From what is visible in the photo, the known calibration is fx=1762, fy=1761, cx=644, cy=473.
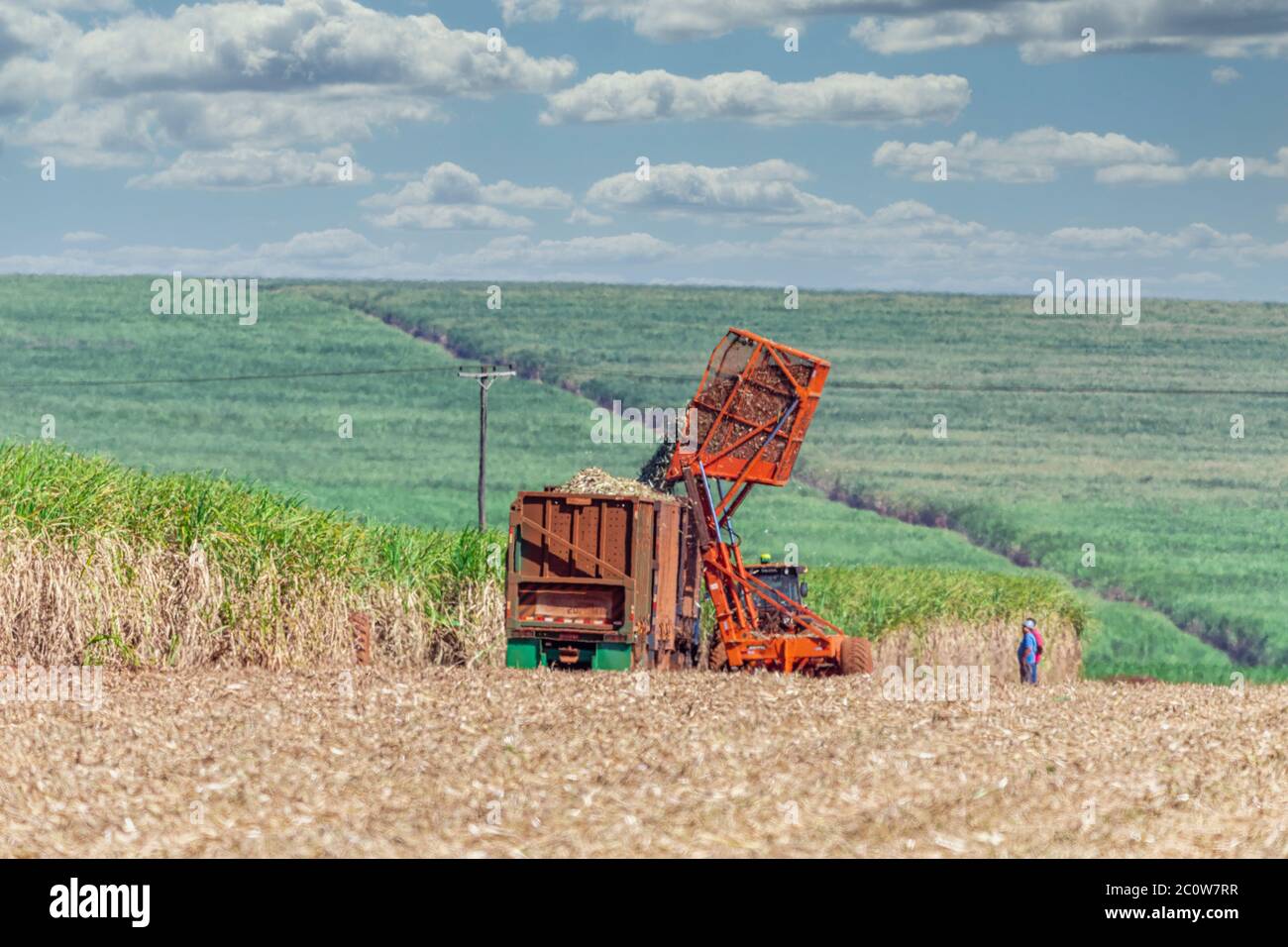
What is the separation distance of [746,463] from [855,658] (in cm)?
291

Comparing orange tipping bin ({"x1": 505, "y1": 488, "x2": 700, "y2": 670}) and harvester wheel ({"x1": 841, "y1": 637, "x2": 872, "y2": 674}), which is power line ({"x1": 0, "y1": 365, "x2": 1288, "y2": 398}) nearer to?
harvester wheel ({"x1": 841, "y1": 637, "x2": 872, "y2": 674})

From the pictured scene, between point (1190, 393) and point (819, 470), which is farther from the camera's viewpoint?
point (1190, 393)

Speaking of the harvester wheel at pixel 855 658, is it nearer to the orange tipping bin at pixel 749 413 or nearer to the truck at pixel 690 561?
the truck at pixel 690 561

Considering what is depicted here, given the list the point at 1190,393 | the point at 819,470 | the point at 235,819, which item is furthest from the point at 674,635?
the point at 1190,393

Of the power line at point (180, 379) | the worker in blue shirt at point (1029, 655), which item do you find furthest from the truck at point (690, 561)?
the power line at point (180, 379)

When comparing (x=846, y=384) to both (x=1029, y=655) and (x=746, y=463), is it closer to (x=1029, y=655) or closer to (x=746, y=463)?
(x=1029, y=655)

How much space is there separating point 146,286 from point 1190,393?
Answer: 208 feet

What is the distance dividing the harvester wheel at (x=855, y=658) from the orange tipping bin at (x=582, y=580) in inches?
119

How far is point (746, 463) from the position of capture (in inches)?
914

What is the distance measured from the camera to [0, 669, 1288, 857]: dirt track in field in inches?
444

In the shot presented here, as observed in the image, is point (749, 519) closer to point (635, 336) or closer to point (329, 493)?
point (329, 493)

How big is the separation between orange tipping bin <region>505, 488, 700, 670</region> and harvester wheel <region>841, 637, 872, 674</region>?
119 inches

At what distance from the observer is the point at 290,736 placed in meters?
14.8
